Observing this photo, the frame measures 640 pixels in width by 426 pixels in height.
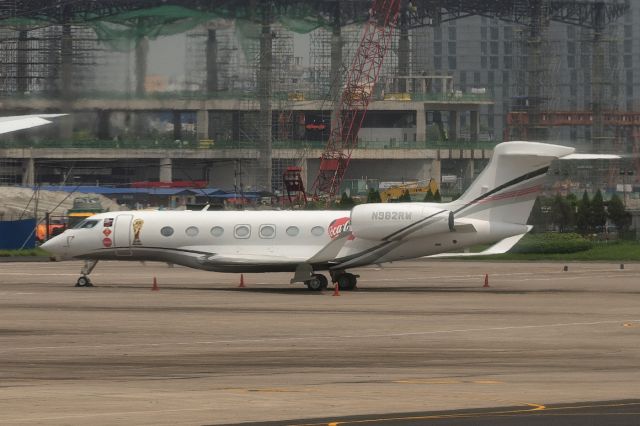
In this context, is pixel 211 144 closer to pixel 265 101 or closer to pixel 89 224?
pixel 265 101

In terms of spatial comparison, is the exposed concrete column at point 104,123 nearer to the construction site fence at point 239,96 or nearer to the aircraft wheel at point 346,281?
the construction site fence at point 239,96

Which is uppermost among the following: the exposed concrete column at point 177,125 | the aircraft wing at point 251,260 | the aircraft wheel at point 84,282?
the exposed concrete column at point 177,125

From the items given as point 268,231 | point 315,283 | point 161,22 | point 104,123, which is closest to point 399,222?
point 315,283

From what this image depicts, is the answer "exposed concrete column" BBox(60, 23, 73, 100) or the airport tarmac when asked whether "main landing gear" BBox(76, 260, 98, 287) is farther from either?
"exposed concrete column" BBox(60, 23, 73, 100)

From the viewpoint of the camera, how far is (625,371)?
88.8 ft

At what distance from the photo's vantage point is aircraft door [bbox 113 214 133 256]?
175 ft

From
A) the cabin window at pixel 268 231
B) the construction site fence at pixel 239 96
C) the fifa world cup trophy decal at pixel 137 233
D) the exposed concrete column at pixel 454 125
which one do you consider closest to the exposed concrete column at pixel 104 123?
the construction site fence at pixel 239 96

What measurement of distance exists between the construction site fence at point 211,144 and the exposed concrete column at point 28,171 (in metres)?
6.65

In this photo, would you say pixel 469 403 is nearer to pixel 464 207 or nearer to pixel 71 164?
pixel 464 207

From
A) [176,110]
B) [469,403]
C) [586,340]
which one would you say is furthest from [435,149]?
[469,403]

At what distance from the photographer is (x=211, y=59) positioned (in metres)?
121

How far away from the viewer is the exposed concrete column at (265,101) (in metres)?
131

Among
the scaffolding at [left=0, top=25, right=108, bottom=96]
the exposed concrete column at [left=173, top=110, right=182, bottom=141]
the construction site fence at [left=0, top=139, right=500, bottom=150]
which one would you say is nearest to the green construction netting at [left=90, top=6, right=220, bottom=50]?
the scaffolding at [left=0, top=25, right=108, bottom=96]

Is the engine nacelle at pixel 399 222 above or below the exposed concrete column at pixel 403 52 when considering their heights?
below
